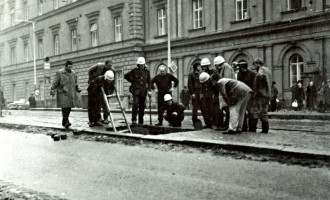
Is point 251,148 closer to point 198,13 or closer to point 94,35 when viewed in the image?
point 198,13

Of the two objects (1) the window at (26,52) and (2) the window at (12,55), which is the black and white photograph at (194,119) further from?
(2) the window at (12,55)

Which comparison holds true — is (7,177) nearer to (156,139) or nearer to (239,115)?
(156,139)

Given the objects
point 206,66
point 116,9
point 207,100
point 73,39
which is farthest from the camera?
point 73,39

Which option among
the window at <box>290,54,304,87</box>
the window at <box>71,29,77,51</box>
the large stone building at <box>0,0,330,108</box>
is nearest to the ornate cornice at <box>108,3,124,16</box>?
the large stone building at <box>0,0,330,108</box>

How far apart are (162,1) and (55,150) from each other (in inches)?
987

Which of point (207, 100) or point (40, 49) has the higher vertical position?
point (40, 49)

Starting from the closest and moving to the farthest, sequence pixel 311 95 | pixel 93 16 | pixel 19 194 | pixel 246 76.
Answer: pixel 19 194, pixel 246 76, pixel 311 95, pixel 93 16

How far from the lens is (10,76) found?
54812 millimetres

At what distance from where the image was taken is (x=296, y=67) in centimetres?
2361

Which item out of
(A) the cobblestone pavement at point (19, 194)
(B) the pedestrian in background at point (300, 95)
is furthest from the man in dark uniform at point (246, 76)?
(B) the pedestrian in background at point (300, 95)

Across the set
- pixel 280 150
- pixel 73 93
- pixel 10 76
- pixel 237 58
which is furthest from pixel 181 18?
pixel 10 76

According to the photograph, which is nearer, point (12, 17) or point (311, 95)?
point (311, 95)

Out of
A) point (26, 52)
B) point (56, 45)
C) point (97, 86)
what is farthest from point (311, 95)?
point (26, 52)

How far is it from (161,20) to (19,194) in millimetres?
28342
